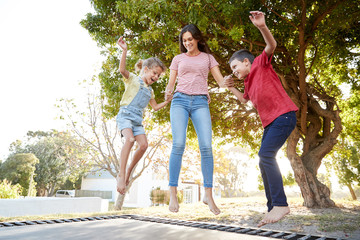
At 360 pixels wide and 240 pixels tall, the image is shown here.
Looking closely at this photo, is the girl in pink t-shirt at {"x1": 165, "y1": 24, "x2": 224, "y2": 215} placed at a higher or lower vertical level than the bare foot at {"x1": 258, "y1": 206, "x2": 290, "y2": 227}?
higher

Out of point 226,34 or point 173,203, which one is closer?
point 173,203

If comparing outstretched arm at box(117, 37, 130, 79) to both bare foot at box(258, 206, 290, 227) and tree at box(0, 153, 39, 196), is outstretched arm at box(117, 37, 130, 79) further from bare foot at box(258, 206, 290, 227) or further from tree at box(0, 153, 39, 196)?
tree at box(0, 153, 39, 196)

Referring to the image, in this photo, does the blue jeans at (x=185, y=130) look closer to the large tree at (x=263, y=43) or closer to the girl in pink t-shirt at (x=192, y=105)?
the girl in pink t-shirt at (x=192, y=105)

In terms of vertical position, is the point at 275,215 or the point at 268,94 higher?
the point at 268,94

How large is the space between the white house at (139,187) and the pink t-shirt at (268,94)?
20.0 metres

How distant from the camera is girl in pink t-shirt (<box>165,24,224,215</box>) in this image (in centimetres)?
280

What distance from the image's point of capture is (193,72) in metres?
3.02

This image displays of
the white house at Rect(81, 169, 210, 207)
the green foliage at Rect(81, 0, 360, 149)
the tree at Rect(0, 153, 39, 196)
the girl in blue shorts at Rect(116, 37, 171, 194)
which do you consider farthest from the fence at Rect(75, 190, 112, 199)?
the girl in blue shorts at Rect(116, 37, 171, 194)

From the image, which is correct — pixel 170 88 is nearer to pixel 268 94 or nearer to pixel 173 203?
pixel 268 94

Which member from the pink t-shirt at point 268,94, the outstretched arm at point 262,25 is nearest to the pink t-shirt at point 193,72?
the pink t-shirt at point 268,94

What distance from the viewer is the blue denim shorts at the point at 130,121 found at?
3.09m

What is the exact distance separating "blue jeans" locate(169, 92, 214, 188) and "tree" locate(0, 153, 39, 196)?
24.4 metres

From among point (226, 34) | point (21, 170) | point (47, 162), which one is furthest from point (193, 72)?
point (47, 162)

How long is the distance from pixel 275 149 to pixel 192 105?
0.93m
